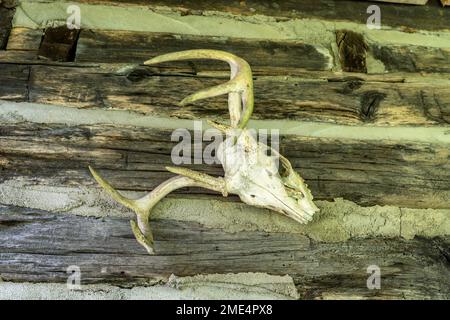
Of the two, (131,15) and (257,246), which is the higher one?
(131,15)

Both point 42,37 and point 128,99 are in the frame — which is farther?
point 42,37

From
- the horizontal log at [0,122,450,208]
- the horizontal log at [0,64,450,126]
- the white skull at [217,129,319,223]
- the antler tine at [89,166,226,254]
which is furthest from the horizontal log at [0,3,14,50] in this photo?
the white skull at [217,129,319,223]

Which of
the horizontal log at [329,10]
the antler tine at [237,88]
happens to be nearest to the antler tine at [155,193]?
the antler tine at [237,88]

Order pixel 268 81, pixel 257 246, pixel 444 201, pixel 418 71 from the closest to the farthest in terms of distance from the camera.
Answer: pixel 257 246, pixel 444 201, pixel 268 81, pixel 418 71

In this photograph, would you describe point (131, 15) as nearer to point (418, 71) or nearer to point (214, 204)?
point (214, 204)

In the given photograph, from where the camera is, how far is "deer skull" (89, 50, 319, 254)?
2.48 metres

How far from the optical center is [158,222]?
102 inches

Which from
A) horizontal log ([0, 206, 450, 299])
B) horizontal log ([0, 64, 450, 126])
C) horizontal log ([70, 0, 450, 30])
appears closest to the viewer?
horizontal log ([0, 206, 450, 299])

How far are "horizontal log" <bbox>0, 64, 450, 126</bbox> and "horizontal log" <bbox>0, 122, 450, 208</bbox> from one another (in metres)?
0.17

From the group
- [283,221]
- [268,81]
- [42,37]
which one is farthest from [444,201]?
[42,37]

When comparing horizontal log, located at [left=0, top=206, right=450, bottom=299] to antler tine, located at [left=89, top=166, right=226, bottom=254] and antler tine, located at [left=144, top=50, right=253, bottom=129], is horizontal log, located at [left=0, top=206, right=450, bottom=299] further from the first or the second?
antler tine, located at [left=144, top=50, right=253, bottom=129]

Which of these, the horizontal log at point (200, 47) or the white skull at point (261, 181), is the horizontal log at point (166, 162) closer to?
the white skull at point (261, 181)

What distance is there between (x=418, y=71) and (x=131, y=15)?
1.81 m

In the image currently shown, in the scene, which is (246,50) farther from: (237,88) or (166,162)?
(166,162)
